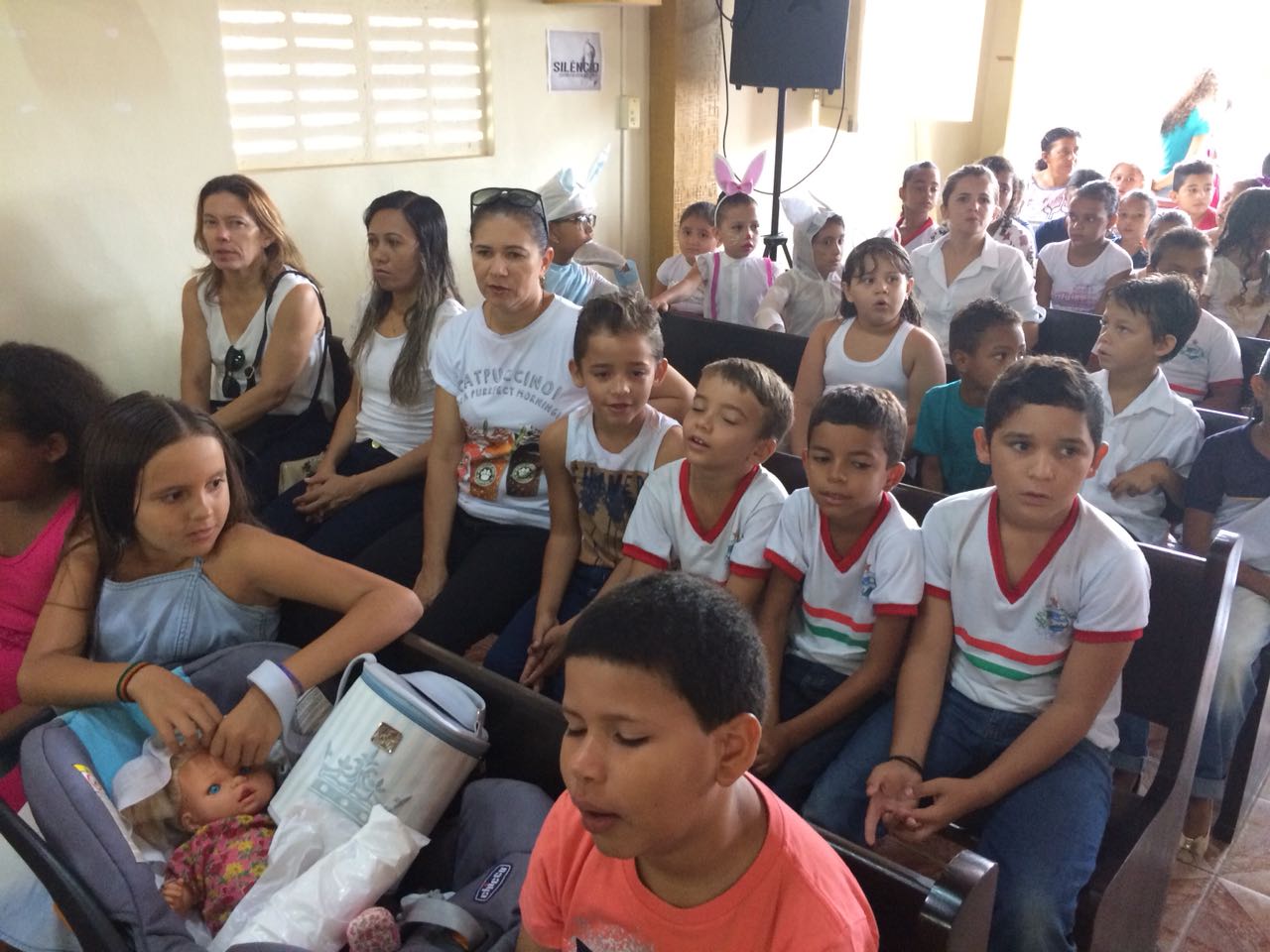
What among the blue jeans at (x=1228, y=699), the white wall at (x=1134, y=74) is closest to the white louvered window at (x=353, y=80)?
the blue jeans at (x=1228, y=699)

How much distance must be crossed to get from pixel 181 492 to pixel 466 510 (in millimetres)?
776

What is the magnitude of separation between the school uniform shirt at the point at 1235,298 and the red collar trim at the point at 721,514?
7.49 ft

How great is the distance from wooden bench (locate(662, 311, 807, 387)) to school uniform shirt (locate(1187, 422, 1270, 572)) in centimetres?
108

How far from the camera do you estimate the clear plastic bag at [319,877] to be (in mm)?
1076

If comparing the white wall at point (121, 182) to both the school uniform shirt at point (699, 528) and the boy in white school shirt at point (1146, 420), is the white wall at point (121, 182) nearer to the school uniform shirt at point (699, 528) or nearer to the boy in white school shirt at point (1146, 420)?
the school uniform shirt at point (699, 528)

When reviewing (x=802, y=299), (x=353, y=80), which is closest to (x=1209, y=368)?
(x=802, y=299)

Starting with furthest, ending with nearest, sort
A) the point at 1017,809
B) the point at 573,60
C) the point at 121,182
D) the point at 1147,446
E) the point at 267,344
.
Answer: the point at 573,60 → the point at 121,182 → the point at 267,344 → the point at 1147,446 → the point at 1017,809

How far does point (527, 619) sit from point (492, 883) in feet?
2.77

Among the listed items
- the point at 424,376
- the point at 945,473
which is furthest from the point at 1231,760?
the point at 424,376

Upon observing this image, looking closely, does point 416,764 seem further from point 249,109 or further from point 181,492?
point 249,109

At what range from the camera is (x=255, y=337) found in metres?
2.59

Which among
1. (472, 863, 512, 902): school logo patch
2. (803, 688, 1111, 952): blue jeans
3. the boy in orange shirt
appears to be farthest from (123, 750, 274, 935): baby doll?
(803, 688, 1111, 952): blue jeans

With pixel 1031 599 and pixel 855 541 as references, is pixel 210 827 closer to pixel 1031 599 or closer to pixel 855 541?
pixel 855 541

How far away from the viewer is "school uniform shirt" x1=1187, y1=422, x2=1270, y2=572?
188 centimetres
